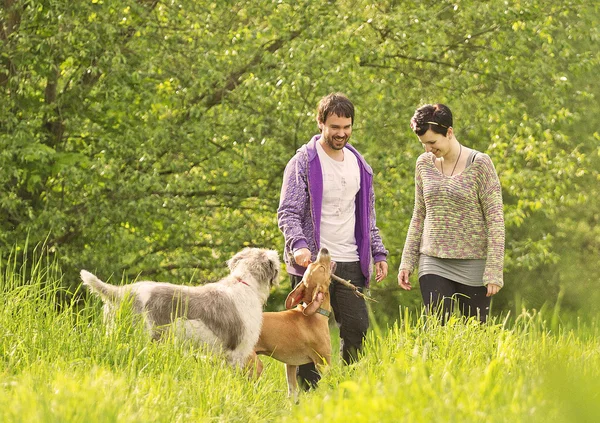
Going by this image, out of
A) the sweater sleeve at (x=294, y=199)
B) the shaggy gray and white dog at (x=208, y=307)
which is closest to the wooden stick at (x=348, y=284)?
the sweater sleeve at (x=294, y=199)

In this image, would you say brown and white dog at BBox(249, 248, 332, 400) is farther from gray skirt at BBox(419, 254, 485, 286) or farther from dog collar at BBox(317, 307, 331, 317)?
gray skirt at BBox(419, 254, 485, 286)

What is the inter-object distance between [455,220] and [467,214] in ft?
0.28

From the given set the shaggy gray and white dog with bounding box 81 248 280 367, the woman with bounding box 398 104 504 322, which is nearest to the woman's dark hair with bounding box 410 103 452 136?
the woman with bounding box 398 104 504 322

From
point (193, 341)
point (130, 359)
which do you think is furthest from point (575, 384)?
point (193, 341)

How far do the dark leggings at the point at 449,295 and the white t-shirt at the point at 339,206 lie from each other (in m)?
0.54

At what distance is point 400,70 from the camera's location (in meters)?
14.0

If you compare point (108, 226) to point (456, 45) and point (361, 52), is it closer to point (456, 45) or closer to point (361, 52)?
point (361, 52)

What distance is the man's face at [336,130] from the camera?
6.08m

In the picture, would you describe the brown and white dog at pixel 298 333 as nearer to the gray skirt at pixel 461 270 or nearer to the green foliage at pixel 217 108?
the gray skirt at pixel 461 270

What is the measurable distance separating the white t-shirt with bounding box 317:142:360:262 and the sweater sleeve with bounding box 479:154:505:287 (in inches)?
33.1

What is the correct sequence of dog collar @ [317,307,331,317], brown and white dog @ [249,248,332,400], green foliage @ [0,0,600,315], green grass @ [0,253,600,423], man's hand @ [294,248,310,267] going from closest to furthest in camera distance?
green grass @ [0,253,600,423]
man's hand @ [294,248,310,267]
brown and white dog @ [249,248,332,400]
dog collar @ [317,307,331,317]
green foliage @ [0,0,600,315]

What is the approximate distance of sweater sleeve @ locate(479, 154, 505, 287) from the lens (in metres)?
5.97

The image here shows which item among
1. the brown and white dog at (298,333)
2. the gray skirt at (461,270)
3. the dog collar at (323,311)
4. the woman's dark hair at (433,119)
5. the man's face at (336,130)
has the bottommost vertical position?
the brown and white dog at (298,333)

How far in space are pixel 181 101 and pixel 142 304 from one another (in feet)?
23.7
